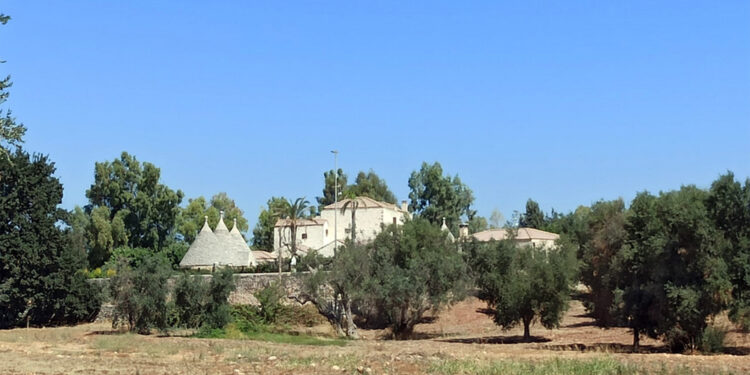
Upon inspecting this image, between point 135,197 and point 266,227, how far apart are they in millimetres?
27875

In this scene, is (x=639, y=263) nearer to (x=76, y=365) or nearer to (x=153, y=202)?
(x=76, y=365)

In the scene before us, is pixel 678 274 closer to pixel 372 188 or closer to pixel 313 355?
pixel 313 355

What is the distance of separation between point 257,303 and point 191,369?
34.9 m

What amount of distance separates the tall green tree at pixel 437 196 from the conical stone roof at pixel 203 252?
40.5 m

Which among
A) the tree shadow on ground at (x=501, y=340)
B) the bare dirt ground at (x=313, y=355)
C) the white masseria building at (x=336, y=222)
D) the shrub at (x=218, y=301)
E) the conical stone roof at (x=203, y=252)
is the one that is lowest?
the bare dirt ground at (x=313, y=355)

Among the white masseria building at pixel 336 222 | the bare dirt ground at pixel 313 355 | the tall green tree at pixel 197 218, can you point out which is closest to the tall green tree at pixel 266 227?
the tall green tree at pixel 197 218

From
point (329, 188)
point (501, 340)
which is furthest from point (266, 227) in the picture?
point (501, 340)

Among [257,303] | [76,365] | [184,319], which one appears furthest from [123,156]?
[76,365]

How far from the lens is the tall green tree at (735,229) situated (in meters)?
32.4

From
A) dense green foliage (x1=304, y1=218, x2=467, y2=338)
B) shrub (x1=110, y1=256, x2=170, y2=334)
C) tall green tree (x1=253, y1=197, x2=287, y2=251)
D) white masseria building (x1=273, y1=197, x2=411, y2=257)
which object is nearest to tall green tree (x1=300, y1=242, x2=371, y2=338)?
dense green foliage (x1=304, y1=218, x2=467, y2=338)

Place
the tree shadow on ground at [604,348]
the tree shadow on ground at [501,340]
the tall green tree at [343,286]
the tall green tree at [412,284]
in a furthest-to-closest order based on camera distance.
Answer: the tall green tree at [343,286], the tall green tree at [412,284], the tree shadow on ground at [501,340], the tree shadow on ground at [604,348]

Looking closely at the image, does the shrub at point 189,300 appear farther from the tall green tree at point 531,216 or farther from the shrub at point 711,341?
the tall green tree at point 531,216

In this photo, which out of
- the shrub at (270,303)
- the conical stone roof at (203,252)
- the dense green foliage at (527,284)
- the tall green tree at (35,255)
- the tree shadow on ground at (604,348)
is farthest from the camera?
the conical stone roof at (203,252)

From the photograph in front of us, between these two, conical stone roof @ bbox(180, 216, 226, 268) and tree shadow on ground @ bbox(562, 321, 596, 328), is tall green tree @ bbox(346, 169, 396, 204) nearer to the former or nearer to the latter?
conical stone roof @ bbox(180, 216, 226, 268)
